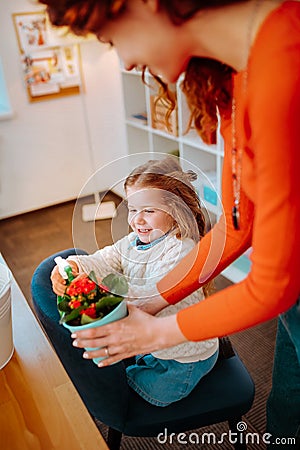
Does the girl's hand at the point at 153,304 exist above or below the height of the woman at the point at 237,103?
below

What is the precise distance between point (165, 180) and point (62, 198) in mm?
2868

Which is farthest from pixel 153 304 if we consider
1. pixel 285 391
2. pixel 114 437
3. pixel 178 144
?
pixel 178 144

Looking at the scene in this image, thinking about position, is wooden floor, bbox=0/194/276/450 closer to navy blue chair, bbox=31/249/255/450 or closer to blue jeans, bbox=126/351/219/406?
navy blue chair, bbox=31/249/255/450

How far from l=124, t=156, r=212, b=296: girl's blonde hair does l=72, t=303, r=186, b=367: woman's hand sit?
244 millimetres

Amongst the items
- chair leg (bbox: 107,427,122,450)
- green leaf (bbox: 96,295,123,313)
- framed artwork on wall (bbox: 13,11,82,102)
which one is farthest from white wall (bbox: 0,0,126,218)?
green leaf (bbox: 96,295,123,313)

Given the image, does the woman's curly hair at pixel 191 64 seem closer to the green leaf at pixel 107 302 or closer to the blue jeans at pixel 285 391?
the green leaf at pixel 107 302

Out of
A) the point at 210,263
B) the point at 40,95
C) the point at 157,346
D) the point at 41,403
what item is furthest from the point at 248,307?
the point at 40,95

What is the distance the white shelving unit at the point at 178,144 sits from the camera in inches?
38.8

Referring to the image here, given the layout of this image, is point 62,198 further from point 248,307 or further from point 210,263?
point 248,307

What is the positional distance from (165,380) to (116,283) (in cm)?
40

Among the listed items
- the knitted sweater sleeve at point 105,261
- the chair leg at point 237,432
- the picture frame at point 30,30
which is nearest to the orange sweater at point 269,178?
the knitted sweater sleeve at point 105,261

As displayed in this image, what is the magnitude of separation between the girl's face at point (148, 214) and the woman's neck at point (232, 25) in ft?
1.19

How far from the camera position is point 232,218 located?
865 millimetres

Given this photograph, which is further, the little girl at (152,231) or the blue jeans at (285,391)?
the blue jeans at (285,391)
